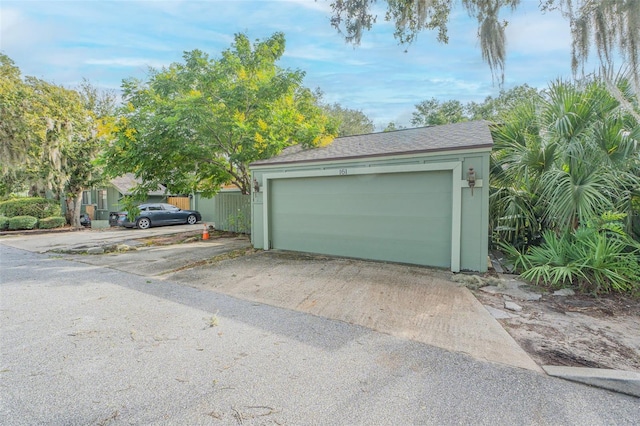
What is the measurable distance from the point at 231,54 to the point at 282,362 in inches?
366

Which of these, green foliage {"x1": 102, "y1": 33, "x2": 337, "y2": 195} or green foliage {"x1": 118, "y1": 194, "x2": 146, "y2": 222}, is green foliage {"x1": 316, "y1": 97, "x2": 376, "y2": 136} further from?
green foliage {"x1": 118, "y1": 194, "x2": 146, "y2": 222}

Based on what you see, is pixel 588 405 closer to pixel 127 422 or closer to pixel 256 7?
pixel 127 422

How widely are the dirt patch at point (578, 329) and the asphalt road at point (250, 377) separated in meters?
0.54

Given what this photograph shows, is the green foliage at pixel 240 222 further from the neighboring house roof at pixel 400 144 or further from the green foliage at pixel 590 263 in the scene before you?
the green foliage at pixel 590 263

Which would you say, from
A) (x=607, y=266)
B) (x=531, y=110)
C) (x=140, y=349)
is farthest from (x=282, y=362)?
(x=531, y=110)

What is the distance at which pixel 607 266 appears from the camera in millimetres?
4656

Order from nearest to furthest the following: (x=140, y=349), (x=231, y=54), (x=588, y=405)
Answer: (x=588, y=405), (x=140, y=349), (x=231, y=54)

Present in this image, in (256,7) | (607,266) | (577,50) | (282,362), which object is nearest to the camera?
(282,362)

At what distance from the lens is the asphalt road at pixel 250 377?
2.12m

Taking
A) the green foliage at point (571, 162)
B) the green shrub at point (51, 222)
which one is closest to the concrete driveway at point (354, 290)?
the green foliage at point (571, 162)

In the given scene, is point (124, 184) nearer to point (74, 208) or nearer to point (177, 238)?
point (74, 208)

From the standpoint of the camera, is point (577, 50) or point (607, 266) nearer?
point (607, 266)

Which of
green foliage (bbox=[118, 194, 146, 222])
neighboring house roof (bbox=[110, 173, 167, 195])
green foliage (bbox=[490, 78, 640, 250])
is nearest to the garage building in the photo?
green foliage (bbox=[490, 78, 640, 250])

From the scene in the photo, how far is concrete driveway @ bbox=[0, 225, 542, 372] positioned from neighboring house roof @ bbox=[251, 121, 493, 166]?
2351 mm
